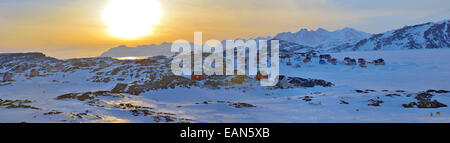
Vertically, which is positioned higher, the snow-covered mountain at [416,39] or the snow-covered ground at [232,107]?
the snow-covered mountain at [416,39]

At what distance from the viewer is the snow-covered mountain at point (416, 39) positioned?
6158 inches

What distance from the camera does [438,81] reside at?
41.1 m

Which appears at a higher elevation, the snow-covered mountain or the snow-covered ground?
the snow-covered mountain

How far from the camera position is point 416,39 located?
166 m

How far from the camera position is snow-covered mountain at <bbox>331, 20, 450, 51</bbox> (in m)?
156

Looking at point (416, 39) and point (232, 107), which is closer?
point (232, 107)

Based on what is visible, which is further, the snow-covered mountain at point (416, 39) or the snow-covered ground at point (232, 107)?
the snow-covered mountain at point (416, 39)

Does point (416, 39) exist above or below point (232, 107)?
above

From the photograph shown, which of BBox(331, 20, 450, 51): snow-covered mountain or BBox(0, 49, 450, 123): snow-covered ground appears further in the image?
BBox(331, 20, 450, 51): snow-covered mountain
